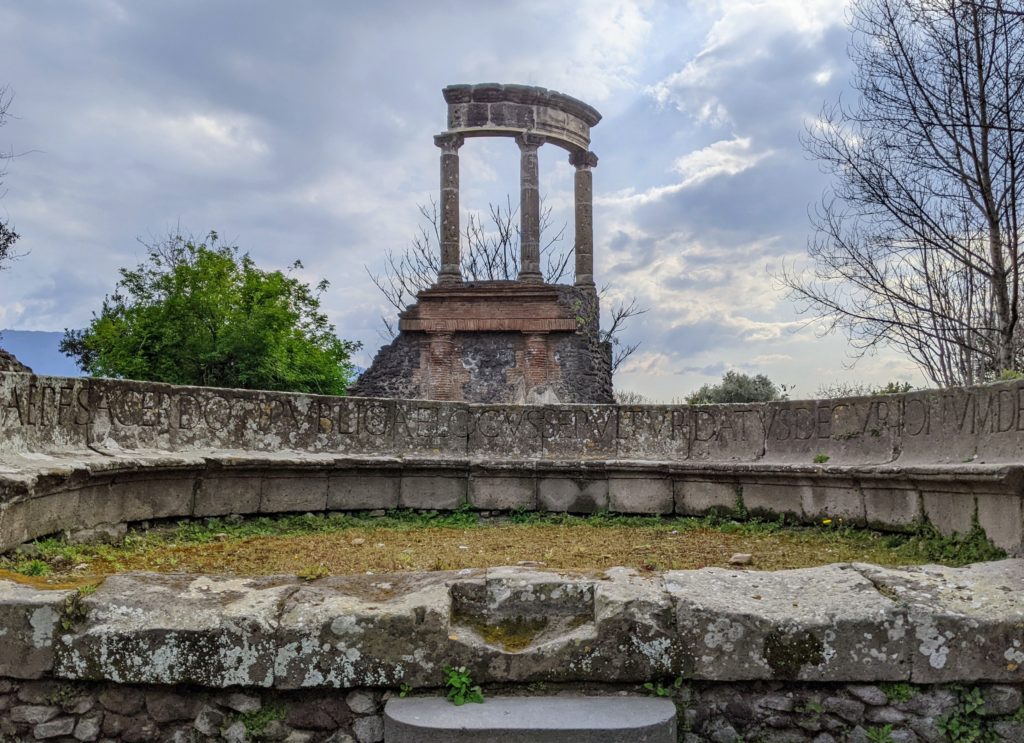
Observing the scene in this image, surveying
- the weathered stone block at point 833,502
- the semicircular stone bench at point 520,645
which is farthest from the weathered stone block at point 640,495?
the semicircular stone bench at point 520,645

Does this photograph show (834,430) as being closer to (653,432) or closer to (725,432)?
(725,432)

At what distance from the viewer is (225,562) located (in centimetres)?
461

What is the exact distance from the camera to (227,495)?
20.7 feet

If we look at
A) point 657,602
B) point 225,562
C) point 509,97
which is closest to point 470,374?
point 509,97

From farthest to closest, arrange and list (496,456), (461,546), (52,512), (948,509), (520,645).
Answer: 1. (496,456)
2. (461,546)
3. (948,509)
4. (52,512)
5. (520,645)

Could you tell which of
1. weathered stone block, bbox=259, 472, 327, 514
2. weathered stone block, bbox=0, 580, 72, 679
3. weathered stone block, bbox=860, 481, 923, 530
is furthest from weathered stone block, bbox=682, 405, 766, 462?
weathered stone block, bbox=0, 580, 72, 679

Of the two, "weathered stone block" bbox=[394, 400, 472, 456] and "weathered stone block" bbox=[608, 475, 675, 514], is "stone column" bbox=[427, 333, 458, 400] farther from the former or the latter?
"weathered stone block" bbox=[608, 475, 675, 514]

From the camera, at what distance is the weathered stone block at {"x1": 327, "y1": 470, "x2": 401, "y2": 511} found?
7078 mm

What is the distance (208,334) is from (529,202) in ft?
25.4

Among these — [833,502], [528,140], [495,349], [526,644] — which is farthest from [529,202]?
[526,644]

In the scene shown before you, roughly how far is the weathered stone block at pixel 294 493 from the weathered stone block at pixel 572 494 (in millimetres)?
2051

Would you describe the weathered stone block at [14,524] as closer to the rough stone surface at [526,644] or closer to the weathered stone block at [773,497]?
the rough stone surface at [526,644]

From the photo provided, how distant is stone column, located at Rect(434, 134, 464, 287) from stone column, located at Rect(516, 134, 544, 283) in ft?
4.74

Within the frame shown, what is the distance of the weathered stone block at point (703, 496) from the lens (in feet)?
23.1
